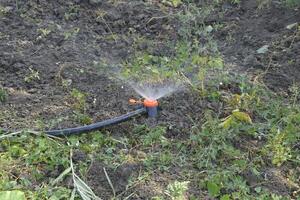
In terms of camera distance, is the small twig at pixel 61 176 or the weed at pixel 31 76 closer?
the small twig at pixel 61 176

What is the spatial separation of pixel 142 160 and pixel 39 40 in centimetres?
169

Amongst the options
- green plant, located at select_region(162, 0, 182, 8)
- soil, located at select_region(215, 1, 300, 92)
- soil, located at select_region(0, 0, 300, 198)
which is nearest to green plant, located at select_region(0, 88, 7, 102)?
soil, located at select_region(0, 0, 300, 198)

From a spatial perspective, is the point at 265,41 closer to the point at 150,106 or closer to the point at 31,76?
the point at 150,106

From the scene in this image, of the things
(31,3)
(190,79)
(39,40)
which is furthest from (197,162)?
(31,3)

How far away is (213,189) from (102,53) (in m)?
1.74

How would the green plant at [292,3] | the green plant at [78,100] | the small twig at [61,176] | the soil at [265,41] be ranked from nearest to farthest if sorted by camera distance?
the small twig at [61,176], the green plant at [78,100], the soil at [265,41], the green plant at [292,3]

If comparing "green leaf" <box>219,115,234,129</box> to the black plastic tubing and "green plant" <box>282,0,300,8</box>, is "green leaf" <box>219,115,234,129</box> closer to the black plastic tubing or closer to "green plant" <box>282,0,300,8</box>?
the black plastic tubing

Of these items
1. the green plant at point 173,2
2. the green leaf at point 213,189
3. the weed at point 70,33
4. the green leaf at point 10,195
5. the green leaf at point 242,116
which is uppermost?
the green leaf at point 10,195

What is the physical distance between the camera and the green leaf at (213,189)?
9.47ft

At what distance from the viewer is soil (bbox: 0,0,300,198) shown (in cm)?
345

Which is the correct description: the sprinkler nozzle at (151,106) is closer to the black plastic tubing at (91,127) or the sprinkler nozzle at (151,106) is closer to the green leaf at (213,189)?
the black plastic tubing at (91,127)

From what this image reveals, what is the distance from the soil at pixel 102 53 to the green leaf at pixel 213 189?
283 millimetres

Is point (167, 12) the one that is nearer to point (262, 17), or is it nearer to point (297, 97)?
point (262, 17)

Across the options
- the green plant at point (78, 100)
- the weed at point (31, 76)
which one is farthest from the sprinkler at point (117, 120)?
the weed at point (31, 76)
